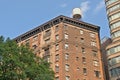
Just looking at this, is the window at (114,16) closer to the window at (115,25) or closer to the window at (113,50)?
the window at (115,25)

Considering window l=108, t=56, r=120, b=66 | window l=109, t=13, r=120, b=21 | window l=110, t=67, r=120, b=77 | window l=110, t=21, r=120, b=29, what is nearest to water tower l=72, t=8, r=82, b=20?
window l=109, t=13, r=120, b=21

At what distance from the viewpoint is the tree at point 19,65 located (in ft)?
148

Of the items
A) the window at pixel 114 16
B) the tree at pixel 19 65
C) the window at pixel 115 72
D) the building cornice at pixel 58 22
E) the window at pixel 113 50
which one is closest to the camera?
the tree at pixel 19 65

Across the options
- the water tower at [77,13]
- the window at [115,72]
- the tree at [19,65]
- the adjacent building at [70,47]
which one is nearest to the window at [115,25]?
the adjacent building at [70,47]

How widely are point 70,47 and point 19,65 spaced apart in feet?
112

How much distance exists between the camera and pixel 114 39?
245 feet

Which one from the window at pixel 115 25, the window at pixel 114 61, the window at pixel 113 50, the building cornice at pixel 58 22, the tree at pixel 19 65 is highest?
the building cornice at pixel 58 22

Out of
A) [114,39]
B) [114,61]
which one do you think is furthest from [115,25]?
[114,61]

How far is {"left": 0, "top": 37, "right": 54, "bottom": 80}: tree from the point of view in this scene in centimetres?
4508

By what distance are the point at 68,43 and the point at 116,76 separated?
15.0 metres

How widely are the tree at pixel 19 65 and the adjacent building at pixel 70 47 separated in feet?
82.6

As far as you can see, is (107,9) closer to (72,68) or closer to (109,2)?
(109,2)

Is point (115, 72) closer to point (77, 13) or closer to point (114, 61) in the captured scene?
point (114, 61)

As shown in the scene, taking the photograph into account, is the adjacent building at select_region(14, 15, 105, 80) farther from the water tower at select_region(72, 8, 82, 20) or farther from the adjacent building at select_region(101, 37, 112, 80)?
the water tower at select_region(72, 8, 82, 20)
